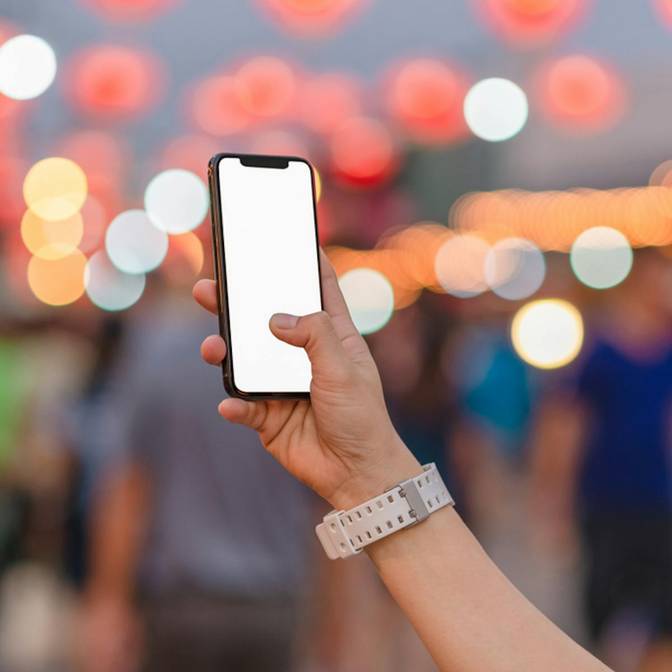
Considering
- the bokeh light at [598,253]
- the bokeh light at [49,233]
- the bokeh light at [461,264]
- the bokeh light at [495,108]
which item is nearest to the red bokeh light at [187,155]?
the bokeh light at [495,108]

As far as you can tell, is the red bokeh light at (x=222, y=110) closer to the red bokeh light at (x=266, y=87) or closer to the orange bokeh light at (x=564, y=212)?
the red bokeh light at (x=266, y=87)

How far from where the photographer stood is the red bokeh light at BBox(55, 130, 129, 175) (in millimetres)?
14102

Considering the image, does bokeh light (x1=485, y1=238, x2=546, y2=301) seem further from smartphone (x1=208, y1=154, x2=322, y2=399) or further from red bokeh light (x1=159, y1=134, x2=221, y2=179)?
smartphone (x1=208, y1=154, x2=322, y2=399)

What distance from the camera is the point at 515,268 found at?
37.5 metres

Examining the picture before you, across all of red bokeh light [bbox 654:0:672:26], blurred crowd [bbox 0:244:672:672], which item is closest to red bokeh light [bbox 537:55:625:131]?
blurred crowd [bbox 0:244:672:672]

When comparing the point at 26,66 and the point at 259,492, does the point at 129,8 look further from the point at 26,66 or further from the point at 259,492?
the point at 259,492

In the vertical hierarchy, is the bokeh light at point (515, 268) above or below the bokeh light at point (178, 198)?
below

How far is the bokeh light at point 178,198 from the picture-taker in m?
15.0

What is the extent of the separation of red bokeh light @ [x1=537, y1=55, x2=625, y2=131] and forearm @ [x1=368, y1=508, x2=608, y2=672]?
8431 mm

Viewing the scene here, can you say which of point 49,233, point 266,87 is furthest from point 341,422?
point 49,233

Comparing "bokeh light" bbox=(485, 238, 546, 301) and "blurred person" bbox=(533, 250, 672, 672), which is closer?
"blurred person" bbox=(533, 250, 672, 672)

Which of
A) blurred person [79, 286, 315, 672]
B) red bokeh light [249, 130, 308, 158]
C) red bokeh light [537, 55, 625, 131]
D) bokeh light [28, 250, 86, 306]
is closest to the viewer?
blurred person [79, 286, 315, 672]

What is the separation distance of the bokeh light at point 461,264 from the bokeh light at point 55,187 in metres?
14.9

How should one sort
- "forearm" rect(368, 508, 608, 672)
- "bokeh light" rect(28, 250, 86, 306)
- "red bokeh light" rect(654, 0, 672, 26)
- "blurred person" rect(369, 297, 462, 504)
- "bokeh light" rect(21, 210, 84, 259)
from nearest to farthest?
1. "forearm" rect(368, 508, 608, 672)
2. "blurred person" rect(369, 297, 462, 504)
3. "red bokeh light" rect(654, 0, 672, 26)
4. "bokeh light" rect(21, 210, 84, 259)
5. "bokeh light" rect(28, 250, 86, 306)
